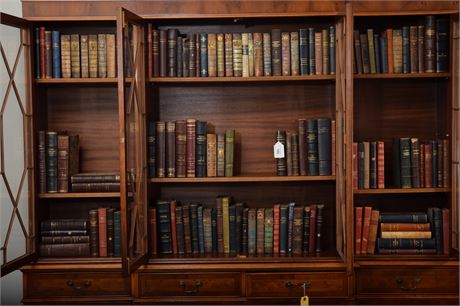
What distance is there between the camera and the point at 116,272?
4.14m

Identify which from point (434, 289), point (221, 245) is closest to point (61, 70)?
point (221, 245)

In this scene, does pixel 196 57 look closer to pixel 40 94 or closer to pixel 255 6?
pixel 255 6

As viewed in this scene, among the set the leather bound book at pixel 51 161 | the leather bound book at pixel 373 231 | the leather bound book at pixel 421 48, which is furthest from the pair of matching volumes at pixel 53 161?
the leather bound book at pixel 421 48

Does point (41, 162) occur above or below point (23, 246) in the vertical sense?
above

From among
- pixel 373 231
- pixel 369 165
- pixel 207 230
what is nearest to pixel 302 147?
pixel 369 165

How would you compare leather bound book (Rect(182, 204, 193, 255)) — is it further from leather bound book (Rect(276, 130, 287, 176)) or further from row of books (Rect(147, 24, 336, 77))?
row of books (Rect(147, 24, 336, 77))

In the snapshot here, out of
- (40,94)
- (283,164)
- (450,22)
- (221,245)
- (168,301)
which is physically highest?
(450,22)

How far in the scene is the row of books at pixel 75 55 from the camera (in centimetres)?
420

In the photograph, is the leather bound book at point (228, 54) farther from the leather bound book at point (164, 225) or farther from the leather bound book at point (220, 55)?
the leather bound book at point (164, 225)

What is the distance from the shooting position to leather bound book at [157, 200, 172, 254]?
→ 14.0ft

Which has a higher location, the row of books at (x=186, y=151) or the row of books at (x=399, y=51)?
the row of books at (x=399, y=51)

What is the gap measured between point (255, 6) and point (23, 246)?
189 cm

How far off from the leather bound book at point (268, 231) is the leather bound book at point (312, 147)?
1.10 feet

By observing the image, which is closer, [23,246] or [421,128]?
[23,246]
